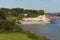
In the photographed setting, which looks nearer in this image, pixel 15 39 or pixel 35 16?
pixel 15 39

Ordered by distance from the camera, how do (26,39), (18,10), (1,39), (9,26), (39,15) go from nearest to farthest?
(1,39) < (26,39) < (9,26) < (18,10) < (39,15)

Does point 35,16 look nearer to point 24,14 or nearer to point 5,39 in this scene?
point 24,14

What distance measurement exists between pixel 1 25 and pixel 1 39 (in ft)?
46.1

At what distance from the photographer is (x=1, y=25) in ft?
127

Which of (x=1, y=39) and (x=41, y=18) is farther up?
(x=1, y=39)

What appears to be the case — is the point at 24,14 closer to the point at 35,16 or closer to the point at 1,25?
Answer: the point at 35,16

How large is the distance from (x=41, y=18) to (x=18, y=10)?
1251 cm

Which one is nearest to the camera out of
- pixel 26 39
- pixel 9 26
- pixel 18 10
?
pixel 26 39

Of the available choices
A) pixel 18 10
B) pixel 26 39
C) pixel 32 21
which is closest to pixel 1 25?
pixel 26 39

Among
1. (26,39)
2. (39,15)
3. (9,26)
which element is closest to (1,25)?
(9,26)

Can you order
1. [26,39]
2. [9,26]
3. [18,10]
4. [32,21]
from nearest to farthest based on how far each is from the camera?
[26,39] → [9,26] → [32,21] → [18,10]

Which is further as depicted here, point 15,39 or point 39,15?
point 39,15

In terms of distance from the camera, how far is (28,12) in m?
129

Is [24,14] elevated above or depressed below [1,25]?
below
